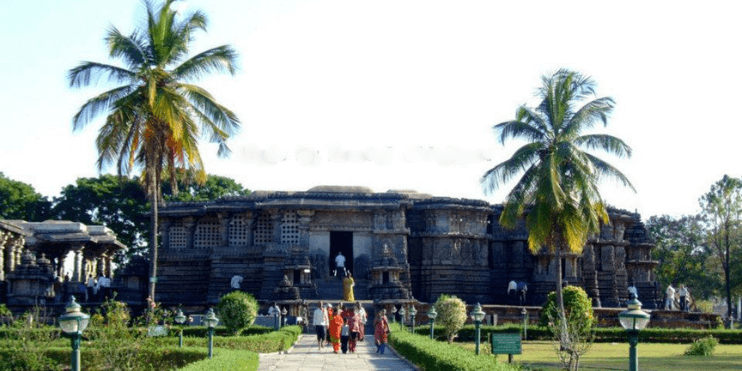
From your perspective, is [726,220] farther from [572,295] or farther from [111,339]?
[111,339]

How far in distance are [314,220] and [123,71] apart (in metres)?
15.3

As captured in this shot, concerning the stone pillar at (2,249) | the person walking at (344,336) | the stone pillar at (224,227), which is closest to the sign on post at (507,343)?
the person walking at (344,336)

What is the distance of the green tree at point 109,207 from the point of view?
66.6 meters

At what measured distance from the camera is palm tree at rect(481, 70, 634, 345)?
34.4 meters

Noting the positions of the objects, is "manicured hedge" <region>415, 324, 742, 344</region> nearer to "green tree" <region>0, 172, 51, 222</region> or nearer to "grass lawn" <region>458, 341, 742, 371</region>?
"grass lawn" <region>458, 341, 742, 371</region>

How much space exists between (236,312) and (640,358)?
12.8m

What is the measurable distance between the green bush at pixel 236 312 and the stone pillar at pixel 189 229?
1721 centimetres

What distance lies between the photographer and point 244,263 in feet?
159

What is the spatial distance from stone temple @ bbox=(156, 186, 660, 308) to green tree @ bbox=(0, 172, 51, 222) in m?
20.2

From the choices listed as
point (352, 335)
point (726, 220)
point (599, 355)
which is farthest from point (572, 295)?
point (726, 220)

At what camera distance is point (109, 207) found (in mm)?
66750

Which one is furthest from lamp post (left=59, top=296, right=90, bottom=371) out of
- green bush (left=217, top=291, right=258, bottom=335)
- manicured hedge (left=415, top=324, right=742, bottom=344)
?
manicured hedge (left=415, top=324, right=742, bottom=344)

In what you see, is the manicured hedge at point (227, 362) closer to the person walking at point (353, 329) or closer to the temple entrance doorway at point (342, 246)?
the person walking at point (353, 329)

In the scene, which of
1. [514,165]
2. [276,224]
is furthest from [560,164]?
[276,224]
